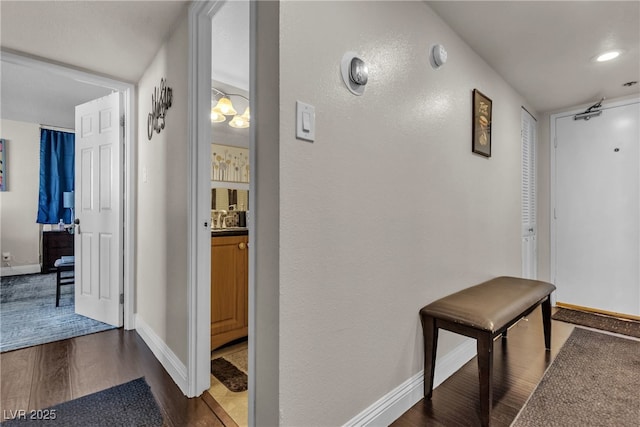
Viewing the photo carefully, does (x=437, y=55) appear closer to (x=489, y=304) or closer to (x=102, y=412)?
(x=489, y=304)

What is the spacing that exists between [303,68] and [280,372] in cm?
107

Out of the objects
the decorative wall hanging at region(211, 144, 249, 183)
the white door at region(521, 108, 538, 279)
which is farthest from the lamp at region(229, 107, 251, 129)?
the white door at region(521, 108, 538, 279)

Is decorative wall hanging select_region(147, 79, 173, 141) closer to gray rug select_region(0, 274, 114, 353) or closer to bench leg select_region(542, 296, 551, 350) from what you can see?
gray rug select_region(0, 274, 114, 353)

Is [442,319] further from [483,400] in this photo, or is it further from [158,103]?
[158,103]

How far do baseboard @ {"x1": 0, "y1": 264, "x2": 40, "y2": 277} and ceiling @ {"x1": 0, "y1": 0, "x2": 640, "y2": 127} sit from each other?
11.1 ft

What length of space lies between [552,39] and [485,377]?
217 centimetres

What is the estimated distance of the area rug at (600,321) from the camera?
8.83ft

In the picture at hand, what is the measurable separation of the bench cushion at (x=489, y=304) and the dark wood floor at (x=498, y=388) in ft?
1.51

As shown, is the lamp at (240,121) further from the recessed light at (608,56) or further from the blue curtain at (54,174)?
the blue curtain at (54,174)

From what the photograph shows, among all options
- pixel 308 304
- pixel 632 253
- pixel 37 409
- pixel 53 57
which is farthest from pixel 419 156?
pixel 632 253

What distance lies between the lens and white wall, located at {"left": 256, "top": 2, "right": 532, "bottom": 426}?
1079mm

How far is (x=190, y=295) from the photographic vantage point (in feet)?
5.47

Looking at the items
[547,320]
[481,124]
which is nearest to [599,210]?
[547,320]

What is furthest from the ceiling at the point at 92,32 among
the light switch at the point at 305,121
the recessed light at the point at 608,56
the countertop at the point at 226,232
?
the recessed light at the point at 608,56
